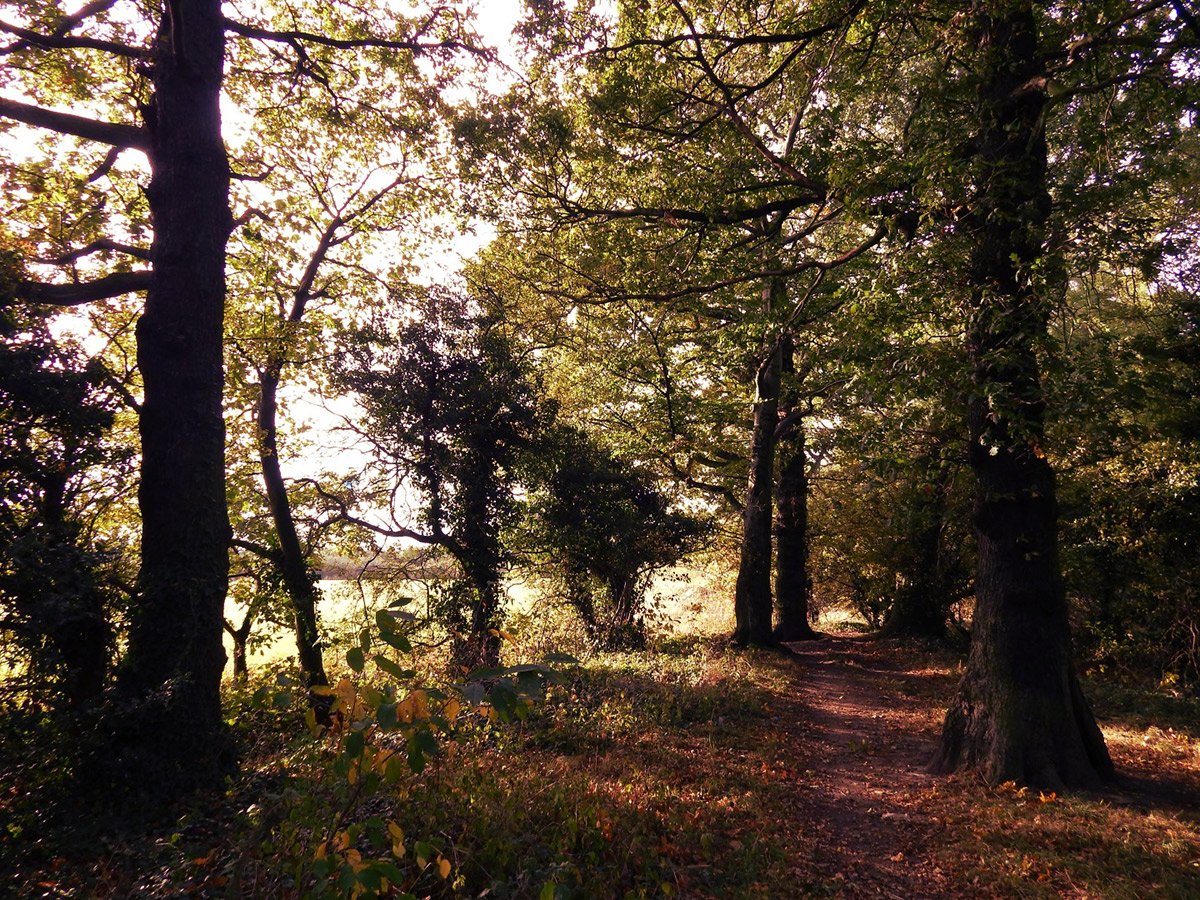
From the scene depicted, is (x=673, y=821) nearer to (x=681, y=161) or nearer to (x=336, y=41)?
(x=681, y=161)

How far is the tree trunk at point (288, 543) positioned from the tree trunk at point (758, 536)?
374 inches

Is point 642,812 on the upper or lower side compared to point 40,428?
lower

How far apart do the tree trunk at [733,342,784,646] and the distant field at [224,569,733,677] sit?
169 centimetres

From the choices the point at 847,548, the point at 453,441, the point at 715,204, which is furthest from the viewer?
the point at 847,548

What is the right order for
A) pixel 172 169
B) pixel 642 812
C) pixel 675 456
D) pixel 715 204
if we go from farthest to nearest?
pixel 675 456 → pixel 715 204 → pixel 172 169 → pixel 642 812

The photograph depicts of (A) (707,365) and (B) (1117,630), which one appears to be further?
(A) (707,365)

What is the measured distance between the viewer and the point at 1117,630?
1252cm

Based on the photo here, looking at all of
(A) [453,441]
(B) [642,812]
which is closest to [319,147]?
(A) [453,441]

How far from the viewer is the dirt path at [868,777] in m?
5.33

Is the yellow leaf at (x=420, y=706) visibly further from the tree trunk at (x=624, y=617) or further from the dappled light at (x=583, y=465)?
the tree trunk at (x=624, y=617)

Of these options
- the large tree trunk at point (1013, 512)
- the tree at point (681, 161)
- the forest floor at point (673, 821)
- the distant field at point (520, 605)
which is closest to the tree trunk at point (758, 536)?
the distant field at point (520, 605)

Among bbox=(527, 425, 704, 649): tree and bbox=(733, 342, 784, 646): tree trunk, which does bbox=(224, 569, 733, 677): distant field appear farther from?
bbox=(733, 342, 784, 646): tree trunk

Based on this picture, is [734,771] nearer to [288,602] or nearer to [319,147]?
[288,602]

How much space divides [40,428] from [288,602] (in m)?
4.96
